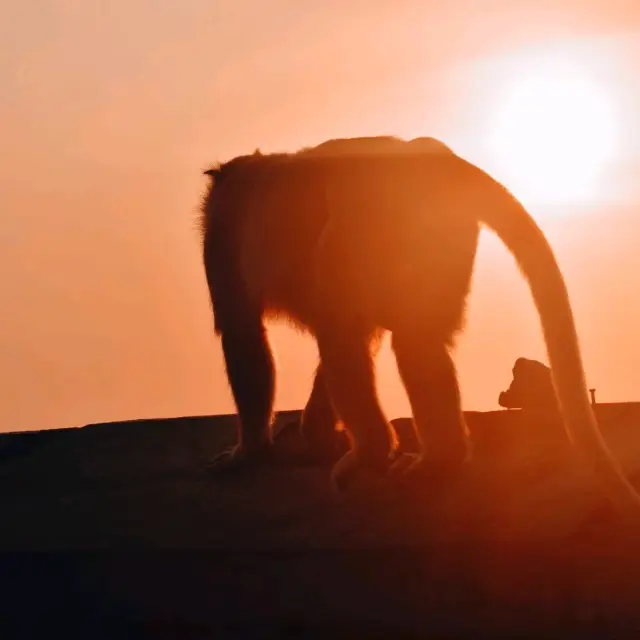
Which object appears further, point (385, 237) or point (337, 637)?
point (385, 237)

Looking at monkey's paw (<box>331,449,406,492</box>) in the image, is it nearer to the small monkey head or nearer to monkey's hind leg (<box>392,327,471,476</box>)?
monkey's hind leg (<box>392,327,471,476</box>)

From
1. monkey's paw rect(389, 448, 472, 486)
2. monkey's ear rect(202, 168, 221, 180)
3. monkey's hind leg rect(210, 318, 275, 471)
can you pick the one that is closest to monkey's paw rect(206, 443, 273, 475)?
monkey's hind leg rect(210, 318, 275, 471)

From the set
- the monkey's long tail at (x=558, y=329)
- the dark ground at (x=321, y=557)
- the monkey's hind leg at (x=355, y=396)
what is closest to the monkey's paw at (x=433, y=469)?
the dark ground at (x=321, y=557)

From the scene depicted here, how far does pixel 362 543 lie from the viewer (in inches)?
213

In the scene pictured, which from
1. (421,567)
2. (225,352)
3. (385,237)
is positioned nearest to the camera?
(421,567)

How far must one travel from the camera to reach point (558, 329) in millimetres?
6266

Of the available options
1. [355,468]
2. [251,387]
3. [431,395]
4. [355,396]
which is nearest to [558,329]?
[431,395]

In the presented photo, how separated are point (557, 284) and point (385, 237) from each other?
3.36ft

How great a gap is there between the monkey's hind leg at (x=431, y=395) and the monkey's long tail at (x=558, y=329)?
0.70 m

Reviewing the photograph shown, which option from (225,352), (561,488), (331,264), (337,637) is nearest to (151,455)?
(225,352)

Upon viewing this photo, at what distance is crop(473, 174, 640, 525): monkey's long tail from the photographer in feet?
19.0

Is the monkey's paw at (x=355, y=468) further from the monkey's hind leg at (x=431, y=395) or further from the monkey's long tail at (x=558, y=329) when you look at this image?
the monkey's long tail at (x=558, y=329)

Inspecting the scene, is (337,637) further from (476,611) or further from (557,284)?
(557,284)

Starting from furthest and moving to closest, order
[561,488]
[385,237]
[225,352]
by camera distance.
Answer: [225,352] < [385,237] < [561,488]
